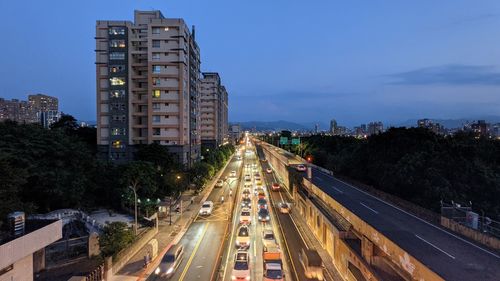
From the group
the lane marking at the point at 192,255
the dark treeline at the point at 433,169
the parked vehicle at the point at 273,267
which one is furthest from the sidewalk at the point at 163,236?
the dark treeline at the point at 433,169

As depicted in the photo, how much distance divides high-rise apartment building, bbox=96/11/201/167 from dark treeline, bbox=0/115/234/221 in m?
14.0

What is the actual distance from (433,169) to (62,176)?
46.9 metres

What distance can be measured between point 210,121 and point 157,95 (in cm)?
6656

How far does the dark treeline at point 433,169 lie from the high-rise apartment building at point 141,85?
36968mm

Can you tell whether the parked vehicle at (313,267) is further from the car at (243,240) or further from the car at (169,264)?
the car at (169,264)

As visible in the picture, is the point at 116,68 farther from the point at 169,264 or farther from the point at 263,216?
the point at 169,264

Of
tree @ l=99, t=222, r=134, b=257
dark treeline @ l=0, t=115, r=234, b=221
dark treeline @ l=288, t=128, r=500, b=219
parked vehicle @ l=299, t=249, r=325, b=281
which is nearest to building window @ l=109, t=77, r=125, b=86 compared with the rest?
dark treeline @ l=0, t=115, r=234, b=221

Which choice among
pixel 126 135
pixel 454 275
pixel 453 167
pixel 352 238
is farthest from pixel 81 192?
pixel 453 167

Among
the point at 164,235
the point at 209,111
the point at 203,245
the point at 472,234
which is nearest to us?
the point at 472,234

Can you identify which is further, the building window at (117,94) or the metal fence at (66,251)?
the building window at (117,94)

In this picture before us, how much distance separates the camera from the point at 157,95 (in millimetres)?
65125

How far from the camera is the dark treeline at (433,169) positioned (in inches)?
1741

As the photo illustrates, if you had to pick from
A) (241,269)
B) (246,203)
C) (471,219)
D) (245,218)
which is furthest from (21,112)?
(471,219)

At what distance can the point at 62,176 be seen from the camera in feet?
131
